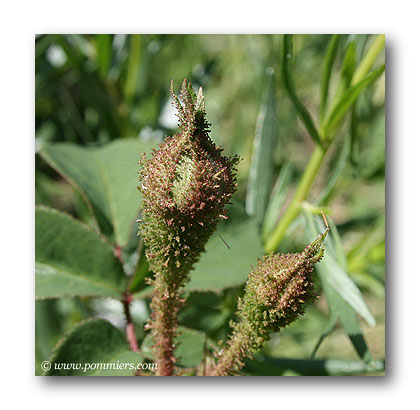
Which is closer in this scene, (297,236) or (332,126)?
(332,126)

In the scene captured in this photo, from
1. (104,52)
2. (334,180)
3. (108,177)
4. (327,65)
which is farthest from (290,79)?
(104,52)

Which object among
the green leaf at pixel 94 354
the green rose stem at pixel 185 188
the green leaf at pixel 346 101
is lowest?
the green leaf at pixel 94 354

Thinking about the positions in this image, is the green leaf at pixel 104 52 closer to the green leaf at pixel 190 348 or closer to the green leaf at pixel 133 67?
the green leaf at pixel 133 67

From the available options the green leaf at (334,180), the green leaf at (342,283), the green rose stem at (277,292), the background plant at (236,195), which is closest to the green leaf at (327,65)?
the background plant at (236,195)

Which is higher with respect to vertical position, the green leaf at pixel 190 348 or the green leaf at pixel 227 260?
the green leaf at pixel 227 260

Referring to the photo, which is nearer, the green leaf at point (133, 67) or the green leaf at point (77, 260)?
the green leaf at point (77, 260)

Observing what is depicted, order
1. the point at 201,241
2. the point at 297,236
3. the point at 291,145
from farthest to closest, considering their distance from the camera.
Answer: the point at 291,145, the point at 297,236, the point at 201,241

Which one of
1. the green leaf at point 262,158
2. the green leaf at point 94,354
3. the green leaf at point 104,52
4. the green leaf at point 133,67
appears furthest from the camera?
the green leaf at point 133,67
